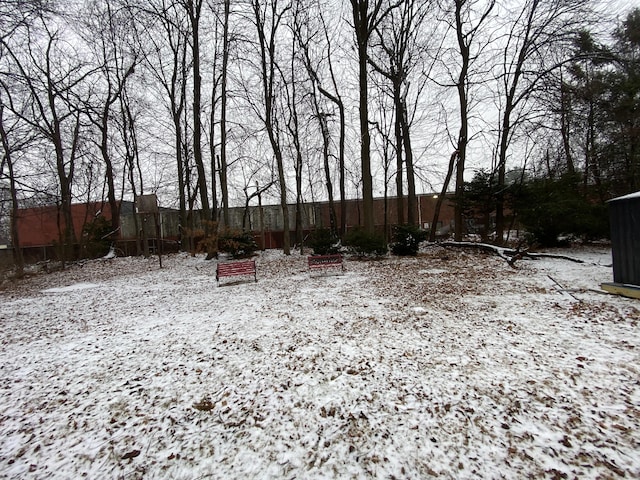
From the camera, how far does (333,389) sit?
10.3 feet

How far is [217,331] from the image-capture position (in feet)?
A: 16.5

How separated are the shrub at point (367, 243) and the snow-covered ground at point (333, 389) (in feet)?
19.0

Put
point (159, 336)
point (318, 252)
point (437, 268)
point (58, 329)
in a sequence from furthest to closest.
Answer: point (318, 252) < point (437, 268) < point (58, 329) < point (159, 336)

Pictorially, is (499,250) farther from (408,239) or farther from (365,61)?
(365,61)

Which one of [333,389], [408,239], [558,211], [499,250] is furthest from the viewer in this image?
[408,239]

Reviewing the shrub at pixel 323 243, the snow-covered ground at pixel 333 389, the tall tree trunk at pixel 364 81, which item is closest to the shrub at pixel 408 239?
the tall tree trunk at pixel 364 81

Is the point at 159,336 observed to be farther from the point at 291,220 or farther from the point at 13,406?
the point at 291,220

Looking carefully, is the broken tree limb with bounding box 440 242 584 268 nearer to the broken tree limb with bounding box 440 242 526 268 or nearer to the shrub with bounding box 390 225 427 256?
the broken tree limb with bounding box 440 242 526 268

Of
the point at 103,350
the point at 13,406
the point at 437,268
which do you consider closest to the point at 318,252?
the point at 437,268

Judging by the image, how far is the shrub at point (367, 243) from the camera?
12328mm

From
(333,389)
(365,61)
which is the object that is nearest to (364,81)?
(365,61)

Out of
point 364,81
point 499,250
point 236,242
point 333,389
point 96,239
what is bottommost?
point 333,389

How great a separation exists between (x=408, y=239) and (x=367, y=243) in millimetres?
1927

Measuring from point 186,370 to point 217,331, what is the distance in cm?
131
